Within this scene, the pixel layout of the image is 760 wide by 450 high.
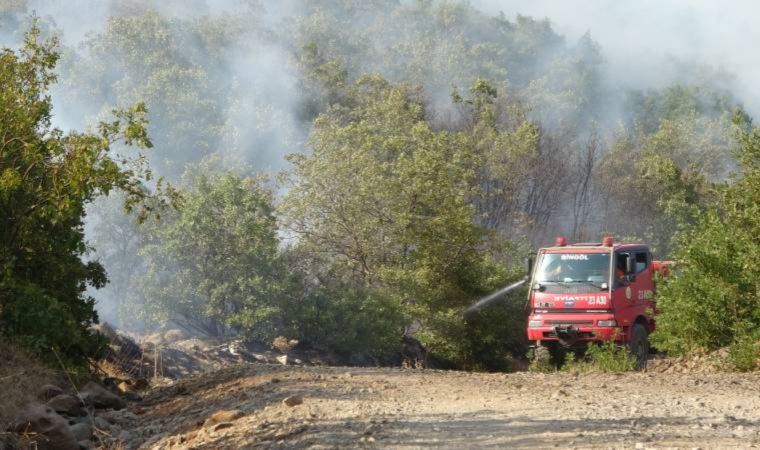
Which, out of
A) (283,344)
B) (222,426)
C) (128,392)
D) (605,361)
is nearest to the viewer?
(222,426)

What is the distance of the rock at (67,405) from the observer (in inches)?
584

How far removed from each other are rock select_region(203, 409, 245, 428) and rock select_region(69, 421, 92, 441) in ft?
6.62

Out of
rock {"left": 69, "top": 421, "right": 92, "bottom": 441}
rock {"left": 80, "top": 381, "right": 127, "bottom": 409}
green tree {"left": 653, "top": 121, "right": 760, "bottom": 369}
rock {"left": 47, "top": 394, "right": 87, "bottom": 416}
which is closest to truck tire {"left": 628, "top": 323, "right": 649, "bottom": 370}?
green tree {"left": 653, "top": 121, "right": 760, "bottom": 369}

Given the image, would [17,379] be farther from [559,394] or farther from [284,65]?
[284,65]

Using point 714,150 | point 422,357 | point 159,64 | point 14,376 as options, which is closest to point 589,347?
point 14,376

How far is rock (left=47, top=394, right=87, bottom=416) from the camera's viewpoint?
48.6 feet

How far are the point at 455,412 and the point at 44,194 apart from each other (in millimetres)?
7802

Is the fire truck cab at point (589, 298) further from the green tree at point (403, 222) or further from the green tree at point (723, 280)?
the green tree at point (403, 222)

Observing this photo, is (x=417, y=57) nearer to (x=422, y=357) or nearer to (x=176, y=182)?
(x=176, y=182)

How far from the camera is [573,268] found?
2088 centimetres

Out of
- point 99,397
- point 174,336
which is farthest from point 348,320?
point 99,397

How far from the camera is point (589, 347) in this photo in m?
19.2

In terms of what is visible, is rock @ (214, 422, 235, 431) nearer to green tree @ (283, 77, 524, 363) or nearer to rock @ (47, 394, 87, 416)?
rock @ (47, 394, 87, 416)

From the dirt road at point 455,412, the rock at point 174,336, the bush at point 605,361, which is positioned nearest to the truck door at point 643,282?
the bush at point 605,361
